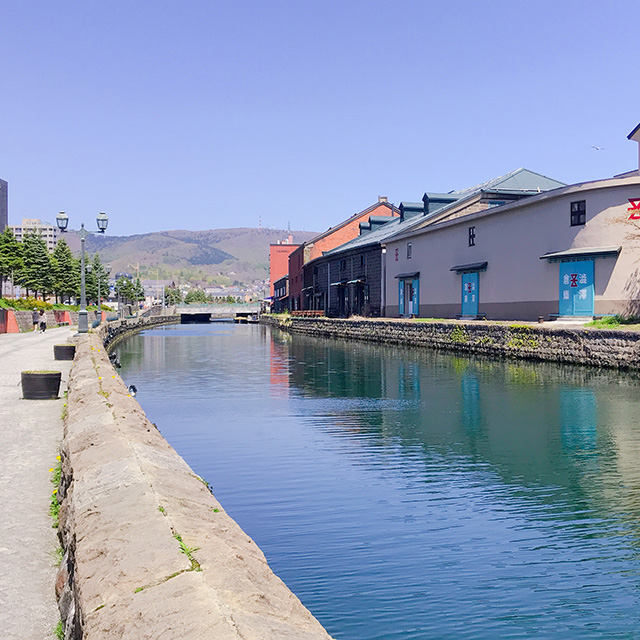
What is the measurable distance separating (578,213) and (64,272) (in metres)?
81.1

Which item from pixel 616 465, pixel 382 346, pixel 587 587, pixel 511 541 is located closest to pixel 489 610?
pixel 587 587

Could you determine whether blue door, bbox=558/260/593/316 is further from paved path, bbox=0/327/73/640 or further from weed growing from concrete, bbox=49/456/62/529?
weed growing from concrete, bbox=49/456/62/529

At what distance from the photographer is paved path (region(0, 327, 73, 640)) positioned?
5.31 meters

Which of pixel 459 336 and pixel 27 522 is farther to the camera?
pixel 459 336

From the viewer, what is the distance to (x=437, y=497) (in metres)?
10.4

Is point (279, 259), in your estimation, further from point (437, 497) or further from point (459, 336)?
point (437, 497)

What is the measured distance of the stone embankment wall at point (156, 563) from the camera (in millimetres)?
3648

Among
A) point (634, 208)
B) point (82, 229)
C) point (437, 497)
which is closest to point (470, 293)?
point (634, 208)

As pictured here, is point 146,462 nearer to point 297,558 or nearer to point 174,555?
point 297,558

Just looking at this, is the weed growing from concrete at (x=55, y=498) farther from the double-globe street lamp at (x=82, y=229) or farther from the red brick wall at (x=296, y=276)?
the red brick wall at (x=296, y=276)

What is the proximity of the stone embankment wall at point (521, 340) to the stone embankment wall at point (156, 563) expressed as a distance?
2370 cm

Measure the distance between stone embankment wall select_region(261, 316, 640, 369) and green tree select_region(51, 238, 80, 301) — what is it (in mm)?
59042

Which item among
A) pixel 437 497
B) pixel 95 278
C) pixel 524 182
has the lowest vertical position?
pixel 437 497

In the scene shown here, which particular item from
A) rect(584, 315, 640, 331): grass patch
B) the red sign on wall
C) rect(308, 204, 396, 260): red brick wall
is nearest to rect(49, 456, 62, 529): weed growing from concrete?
rect(584, 315, 640, 331): grass patch
